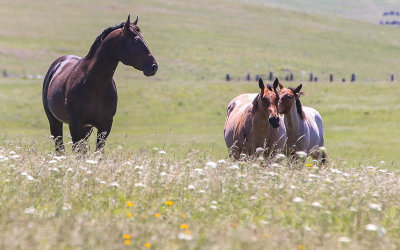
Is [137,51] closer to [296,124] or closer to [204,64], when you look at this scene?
[296,124]

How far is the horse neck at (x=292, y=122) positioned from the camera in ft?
45.3

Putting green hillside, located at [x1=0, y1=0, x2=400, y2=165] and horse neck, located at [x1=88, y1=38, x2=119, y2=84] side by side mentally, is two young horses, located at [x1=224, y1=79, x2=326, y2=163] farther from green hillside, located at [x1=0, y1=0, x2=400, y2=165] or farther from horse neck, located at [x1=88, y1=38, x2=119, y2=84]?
horse neck, located at [x1=88, y1=38, x2=119, y2=84]

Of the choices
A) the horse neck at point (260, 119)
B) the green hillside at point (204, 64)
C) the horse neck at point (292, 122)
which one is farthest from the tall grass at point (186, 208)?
the horse neck at point (292, 122)

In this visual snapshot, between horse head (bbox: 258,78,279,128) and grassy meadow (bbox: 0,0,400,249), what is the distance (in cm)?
85

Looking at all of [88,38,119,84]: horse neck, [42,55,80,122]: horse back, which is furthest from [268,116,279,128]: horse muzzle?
[42,55,80,122]: horse back

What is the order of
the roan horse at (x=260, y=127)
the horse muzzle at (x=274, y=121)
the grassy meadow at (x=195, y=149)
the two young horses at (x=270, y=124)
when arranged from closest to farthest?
the grassy meadow at (x=195, y=149)
the horse muzzle at (x=274, y=121)
the roan horse at (x=260, y=127)
the two young horses at (x=270, y=124)

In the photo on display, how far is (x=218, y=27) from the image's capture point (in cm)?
10562

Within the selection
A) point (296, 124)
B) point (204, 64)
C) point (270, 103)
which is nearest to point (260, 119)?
point (270, 103)

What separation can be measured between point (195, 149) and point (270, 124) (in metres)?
5.19

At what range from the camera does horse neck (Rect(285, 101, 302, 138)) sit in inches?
544

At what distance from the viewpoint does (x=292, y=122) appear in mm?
13836

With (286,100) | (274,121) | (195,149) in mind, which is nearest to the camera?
(274,121)

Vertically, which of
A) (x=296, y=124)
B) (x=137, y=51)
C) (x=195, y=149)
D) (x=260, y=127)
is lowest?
(x=195, y=149)

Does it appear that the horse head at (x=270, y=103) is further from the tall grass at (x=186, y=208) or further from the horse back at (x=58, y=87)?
the horse back at (x=58, y=87)
